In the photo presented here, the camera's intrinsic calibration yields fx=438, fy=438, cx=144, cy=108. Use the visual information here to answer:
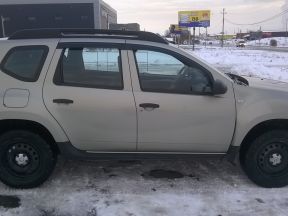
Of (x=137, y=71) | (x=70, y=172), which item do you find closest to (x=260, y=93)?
(x=137, y=71)

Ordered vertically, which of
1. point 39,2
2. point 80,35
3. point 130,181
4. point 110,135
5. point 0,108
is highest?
point 39,2

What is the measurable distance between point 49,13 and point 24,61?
167 ft

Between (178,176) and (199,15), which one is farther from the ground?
(199,15)

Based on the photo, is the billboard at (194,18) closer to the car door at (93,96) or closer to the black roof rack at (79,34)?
the black roof rack at (79,34)

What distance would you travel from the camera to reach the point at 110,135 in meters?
5.09

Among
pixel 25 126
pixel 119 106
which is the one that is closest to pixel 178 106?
pixel 119 106

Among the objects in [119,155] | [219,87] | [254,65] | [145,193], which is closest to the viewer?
[219,87]

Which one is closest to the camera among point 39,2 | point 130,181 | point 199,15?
point 130,181

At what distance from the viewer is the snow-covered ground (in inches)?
182

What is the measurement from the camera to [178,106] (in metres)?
5.00

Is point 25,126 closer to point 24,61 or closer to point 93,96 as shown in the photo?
point 24,61

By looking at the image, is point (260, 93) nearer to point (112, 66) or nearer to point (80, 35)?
point (112, 66)

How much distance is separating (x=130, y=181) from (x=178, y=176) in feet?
2.09

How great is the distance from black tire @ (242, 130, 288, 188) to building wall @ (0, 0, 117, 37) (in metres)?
49.5
